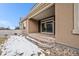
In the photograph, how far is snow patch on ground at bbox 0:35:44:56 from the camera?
468cm

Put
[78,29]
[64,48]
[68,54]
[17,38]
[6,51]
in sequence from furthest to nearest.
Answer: [17,38]
[6,51]
[64,48]
[68,54]
[78,29]

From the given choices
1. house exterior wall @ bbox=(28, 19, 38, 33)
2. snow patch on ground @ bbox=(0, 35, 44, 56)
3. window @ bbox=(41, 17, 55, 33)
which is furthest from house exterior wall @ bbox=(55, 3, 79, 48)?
house exterior wall @ bbox=(28, 19, 38, 33)

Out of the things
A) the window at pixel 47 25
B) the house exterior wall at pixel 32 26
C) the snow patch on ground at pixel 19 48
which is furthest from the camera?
the house exterior wall at pixel 32 26

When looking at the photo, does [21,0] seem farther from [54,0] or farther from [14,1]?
[54,0]

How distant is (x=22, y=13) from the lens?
5691 millimetres

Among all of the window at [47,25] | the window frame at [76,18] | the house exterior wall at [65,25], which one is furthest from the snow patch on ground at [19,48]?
the window at [47,25]

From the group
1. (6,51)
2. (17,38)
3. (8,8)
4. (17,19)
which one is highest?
(8,8)

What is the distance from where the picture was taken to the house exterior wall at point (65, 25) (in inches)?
161

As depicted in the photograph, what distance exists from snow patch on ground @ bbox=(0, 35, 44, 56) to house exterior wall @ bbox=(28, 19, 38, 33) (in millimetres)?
1875

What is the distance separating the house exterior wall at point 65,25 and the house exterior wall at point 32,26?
8.49ft

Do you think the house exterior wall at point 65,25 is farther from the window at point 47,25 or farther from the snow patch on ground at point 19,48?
the window at point 47,25

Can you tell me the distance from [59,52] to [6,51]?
167 cm

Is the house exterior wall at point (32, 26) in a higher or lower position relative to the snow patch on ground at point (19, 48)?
higher

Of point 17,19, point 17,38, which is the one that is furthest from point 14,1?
point 17,38
